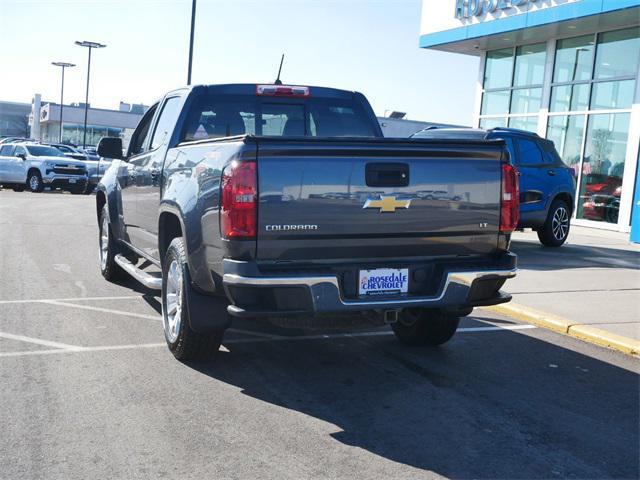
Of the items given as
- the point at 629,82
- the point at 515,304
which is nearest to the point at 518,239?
the point at 629,82

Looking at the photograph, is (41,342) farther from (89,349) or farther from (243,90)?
(243,90)

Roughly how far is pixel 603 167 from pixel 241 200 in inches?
630

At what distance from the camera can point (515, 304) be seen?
8016 millimetres

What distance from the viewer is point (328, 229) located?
4668 millimetres

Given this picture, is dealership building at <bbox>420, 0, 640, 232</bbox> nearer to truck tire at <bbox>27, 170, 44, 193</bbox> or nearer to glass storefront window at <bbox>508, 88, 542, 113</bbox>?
glass storefront window at <bbox>508, 88, 542, 113</bbox>

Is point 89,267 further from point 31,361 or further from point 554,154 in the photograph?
point 554,154

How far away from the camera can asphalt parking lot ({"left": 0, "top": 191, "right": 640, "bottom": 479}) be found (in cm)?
385

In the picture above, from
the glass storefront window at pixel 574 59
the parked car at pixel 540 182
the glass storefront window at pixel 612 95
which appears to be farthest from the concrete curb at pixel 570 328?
the glass storefront window at pixel 574 59

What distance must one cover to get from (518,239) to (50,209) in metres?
11.6

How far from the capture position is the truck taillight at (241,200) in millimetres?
4465

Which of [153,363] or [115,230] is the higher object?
[115,230]

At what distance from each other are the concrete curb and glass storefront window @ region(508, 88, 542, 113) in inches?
560

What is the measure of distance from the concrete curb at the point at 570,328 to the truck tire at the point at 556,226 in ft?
19.7

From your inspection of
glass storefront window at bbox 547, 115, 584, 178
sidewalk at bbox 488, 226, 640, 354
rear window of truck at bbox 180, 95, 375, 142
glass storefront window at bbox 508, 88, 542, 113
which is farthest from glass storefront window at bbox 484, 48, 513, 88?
rear window of truck at bbox 180, 95, 375, 142
